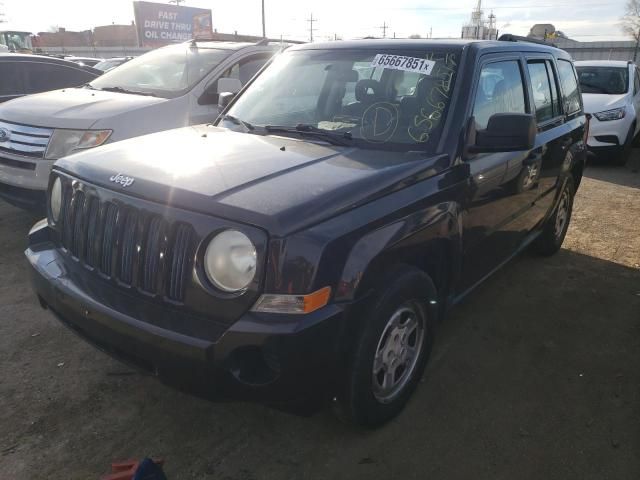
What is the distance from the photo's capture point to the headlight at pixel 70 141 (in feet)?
14.6

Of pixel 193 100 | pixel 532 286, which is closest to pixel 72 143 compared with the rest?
pixel 193 100

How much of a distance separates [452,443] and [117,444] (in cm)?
166

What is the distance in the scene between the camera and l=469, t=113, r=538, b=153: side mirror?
2.62 m

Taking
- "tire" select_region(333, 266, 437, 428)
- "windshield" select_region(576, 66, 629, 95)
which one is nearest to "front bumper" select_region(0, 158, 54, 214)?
"tire" select_region(333, 266, 437, 428)

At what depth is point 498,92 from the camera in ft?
10.7

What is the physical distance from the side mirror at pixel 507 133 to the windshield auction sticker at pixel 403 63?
1.72 ft

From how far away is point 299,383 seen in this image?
2.00m

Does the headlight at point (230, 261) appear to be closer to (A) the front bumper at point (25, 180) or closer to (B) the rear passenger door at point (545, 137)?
(B) the rear passenger door at point (545, 137)

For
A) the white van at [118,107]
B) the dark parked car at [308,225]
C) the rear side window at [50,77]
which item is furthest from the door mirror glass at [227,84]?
the rear side window at [50,77]

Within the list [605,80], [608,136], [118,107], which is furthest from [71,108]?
[605,80]

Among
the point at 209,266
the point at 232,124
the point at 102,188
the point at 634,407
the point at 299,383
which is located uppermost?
the point at 232,124

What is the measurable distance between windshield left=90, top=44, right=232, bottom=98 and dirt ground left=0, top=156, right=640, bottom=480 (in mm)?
2601

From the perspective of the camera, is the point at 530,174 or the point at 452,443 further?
the point at 530,174

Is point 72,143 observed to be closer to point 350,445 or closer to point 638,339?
point 350,445
